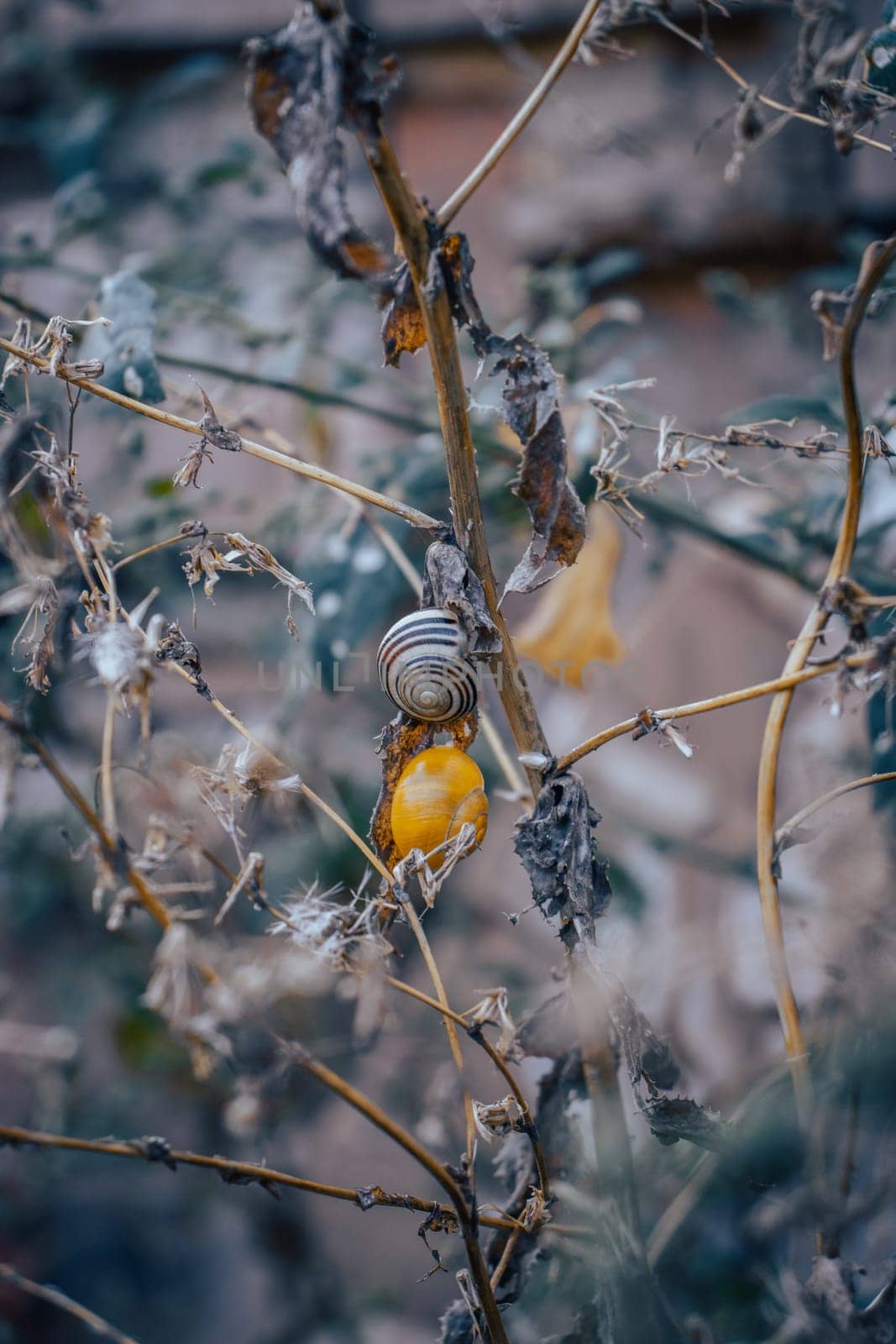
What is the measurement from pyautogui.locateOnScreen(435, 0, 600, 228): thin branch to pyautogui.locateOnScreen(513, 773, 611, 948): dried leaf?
0.68 feet

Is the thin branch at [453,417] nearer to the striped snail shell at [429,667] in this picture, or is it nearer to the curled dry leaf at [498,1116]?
the striped snail shell at [429,667]

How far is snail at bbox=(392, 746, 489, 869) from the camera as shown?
379 millimetres

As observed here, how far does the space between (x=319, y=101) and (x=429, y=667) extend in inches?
7.7

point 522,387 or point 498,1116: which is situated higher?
point 522,387

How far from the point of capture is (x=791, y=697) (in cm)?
37

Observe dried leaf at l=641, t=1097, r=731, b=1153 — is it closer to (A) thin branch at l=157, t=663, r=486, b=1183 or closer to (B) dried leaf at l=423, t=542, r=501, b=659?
(A) thin branch at l=157, t=663, r=486, b=1183

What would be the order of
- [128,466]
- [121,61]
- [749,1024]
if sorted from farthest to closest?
[121,61], [749,1024], [128,466]

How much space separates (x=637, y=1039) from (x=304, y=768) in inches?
19.4

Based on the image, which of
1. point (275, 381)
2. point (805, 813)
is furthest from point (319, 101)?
point (275, 381)

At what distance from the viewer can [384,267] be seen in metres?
0.33

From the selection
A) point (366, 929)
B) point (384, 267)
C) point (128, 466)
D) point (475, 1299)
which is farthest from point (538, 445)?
point (128, 466)

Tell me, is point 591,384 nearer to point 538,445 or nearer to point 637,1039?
point 538,445

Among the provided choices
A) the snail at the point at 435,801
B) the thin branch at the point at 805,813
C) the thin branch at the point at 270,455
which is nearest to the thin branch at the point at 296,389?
the thin branch at the point at 270,455

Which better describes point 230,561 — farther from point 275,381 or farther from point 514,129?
point 275,381
